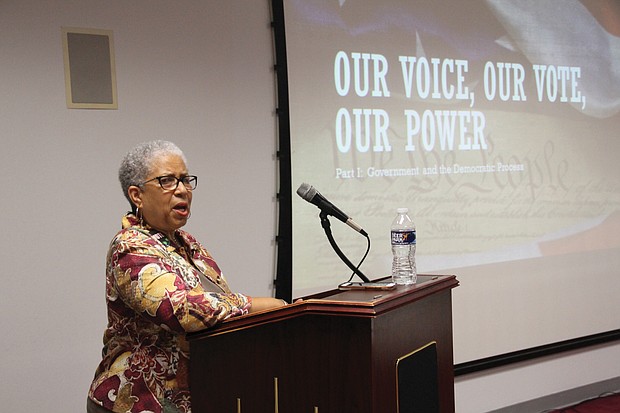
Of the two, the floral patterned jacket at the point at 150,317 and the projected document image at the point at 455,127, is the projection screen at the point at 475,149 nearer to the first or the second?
the projected document image at the point at 455,127

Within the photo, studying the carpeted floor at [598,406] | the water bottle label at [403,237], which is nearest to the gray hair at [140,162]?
the water bottle label at [403,237]

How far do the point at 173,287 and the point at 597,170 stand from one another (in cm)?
372

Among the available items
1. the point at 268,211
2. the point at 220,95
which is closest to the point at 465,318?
the point at 268,211

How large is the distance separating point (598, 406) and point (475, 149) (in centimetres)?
176

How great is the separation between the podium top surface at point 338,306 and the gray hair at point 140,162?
46cm

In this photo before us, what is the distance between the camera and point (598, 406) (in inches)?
183

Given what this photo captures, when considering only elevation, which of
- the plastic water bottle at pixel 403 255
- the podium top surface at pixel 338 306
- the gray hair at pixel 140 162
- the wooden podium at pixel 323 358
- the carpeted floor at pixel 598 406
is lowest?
the carpeted floor at pixel 598 406

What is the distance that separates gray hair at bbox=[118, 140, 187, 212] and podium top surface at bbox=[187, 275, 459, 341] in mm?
460

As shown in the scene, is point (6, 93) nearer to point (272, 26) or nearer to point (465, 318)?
point (272, 26)

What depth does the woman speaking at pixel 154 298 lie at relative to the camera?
1.88 meters

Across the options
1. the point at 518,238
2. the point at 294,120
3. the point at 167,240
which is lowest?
the point at 518,238

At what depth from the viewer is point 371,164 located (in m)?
3.85

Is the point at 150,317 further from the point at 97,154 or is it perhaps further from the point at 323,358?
the point at 97,154

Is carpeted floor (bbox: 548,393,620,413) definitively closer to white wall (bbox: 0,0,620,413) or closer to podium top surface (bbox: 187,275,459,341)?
white wall (bbox: 0,0,620,413)
